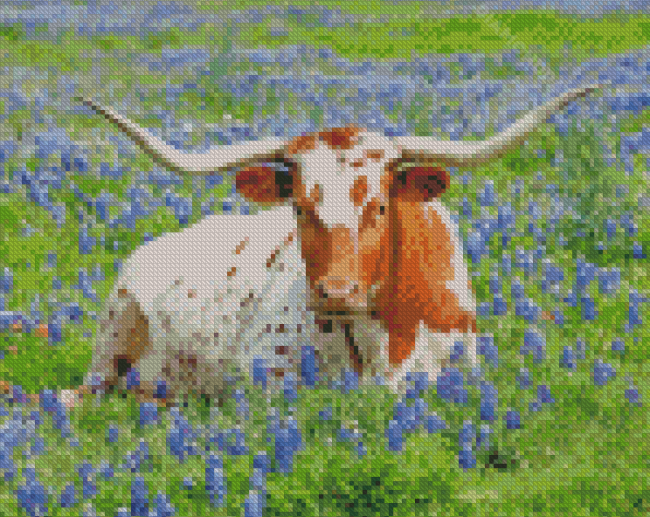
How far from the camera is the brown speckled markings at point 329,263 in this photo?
5.21m

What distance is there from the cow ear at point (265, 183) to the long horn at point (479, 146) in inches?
22.2

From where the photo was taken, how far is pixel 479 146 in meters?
5.25

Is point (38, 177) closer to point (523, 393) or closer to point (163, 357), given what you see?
point (163, 357)

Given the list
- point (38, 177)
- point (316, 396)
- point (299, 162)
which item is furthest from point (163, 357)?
point (38, 177)

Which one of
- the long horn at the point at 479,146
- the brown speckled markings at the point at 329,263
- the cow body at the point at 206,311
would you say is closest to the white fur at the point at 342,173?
the brown speckled markings at the point at 329,263

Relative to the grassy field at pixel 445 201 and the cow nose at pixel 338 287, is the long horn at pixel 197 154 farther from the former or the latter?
the grassy field at pixel 445 201

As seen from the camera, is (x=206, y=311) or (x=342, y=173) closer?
(x=342, y=173)

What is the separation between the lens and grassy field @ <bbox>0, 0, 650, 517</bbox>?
4.70 m

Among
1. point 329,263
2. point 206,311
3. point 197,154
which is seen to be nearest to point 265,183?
point 197,154

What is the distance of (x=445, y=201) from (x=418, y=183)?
4.33ft

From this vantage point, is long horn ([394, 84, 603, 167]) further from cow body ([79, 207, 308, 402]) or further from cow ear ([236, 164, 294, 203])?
cow body ([79, 207, 308, 402])

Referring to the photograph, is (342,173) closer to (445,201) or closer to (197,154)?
(197,154)

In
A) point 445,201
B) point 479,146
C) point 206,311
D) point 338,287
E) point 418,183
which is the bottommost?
point 206,311

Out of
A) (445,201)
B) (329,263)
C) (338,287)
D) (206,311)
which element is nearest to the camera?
(338,287)
